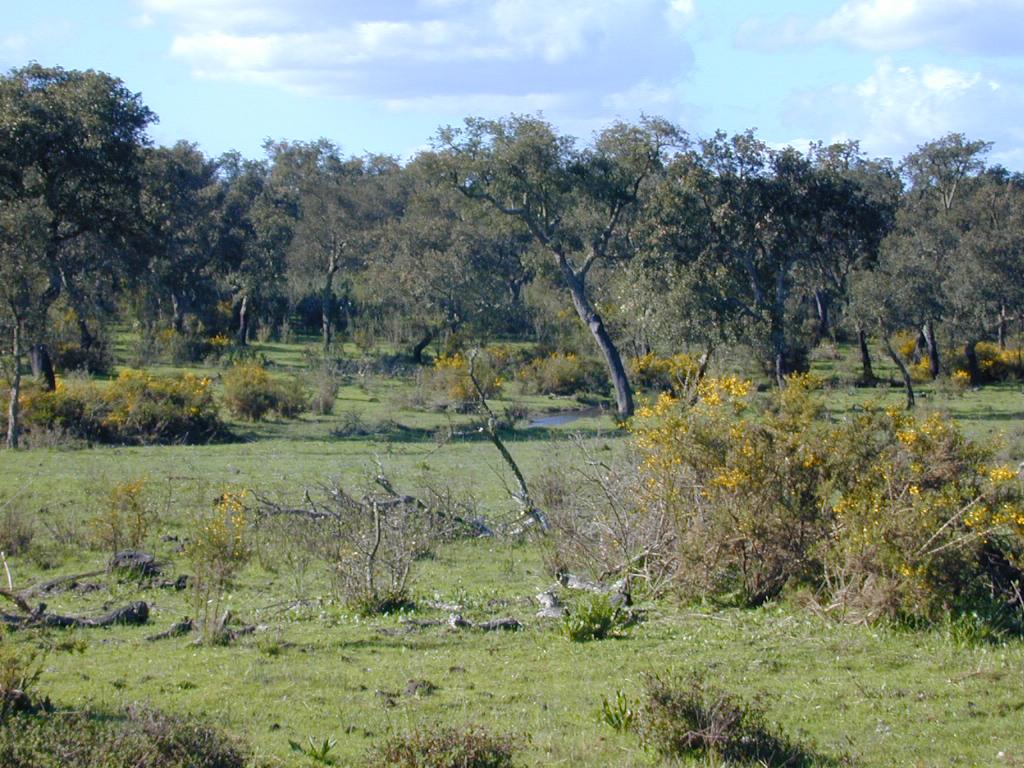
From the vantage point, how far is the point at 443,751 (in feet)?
18.9

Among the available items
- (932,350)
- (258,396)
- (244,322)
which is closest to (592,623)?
(258,396)

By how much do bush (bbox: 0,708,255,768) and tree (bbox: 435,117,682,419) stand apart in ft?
96.6

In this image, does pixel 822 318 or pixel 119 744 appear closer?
pixel 119 744

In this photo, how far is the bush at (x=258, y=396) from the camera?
3177 centimetres

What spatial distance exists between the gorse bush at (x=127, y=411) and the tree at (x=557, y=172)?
1176cm

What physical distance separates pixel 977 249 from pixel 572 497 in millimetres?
39003

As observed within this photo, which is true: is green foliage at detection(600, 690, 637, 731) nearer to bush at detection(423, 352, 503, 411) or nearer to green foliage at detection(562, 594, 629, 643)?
green foliage at detection(562, 594, 629, 643)

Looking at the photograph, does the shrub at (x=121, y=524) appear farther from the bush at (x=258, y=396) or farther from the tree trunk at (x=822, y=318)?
the tree trunk at (x=822, y=318)

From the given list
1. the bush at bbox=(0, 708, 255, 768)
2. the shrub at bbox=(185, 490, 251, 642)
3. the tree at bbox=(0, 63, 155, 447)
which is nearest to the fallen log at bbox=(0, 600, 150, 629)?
the shrub at bbox=(185, 490, 251, 642)

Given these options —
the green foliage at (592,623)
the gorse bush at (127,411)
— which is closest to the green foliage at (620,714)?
the green foliage at (592,623)

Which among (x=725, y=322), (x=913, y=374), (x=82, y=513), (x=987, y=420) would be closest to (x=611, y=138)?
(x=725, y=322)

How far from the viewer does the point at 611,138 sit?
3638cm

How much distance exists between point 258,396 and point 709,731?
88.9 feet

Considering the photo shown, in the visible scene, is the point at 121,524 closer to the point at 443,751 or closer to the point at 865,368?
the point at 443,751
